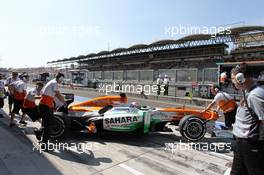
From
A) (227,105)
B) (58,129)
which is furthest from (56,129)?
(227,105)

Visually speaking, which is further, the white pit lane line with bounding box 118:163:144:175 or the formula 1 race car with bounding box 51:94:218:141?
the formula 1 race car with bounding box 51:94:218:141

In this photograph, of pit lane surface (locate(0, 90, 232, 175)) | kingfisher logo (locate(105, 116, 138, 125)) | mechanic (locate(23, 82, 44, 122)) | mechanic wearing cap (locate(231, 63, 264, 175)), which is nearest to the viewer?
mechanic wearing cap (locate(231, 63, 264, 175))

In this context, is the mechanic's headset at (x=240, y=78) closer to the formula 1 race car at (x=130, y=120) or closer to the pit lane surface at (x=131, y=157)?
the pit lane surface at (x=131, y=157)

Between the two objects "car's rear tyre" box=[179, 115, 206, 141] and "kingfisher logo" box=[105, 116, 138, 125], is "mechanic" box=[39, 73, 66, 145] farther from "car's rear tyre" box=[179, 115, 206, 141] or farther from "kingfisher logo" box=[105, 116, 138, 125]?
"car's rear tyre" box=[179, 115, 206, 141]

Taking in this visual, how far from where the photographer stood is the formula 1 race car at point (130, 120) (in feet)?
18.8

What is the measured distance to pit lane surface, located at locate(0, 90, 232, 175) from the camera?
4.24 meters

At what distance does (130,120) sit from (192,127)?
4.90 ft

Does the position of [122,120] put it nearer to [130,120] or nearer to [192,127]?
[130,120]

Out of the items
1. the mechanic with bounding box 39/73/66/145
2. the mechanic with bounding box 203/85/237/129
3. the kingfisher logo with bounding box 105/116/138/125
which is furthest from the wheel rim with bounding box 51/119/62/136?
the mechanic with bounding box 203/85/237/129

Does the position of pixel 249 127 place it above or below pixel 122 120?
above

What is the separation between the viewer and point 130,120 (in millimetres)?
5699

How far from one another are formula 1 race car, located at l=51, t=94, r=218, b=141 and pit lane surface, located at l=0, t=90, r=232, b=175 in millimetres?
304

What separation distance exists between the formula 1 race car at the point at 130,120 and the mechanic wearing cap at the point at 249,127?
3.08m

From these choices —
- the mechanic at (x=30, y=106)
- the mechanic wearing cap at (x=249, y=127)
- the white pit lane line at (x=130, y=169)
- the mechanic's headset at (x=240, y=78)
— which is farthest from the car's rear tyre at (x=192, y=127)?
the mechanic at (x=30, y=106)
